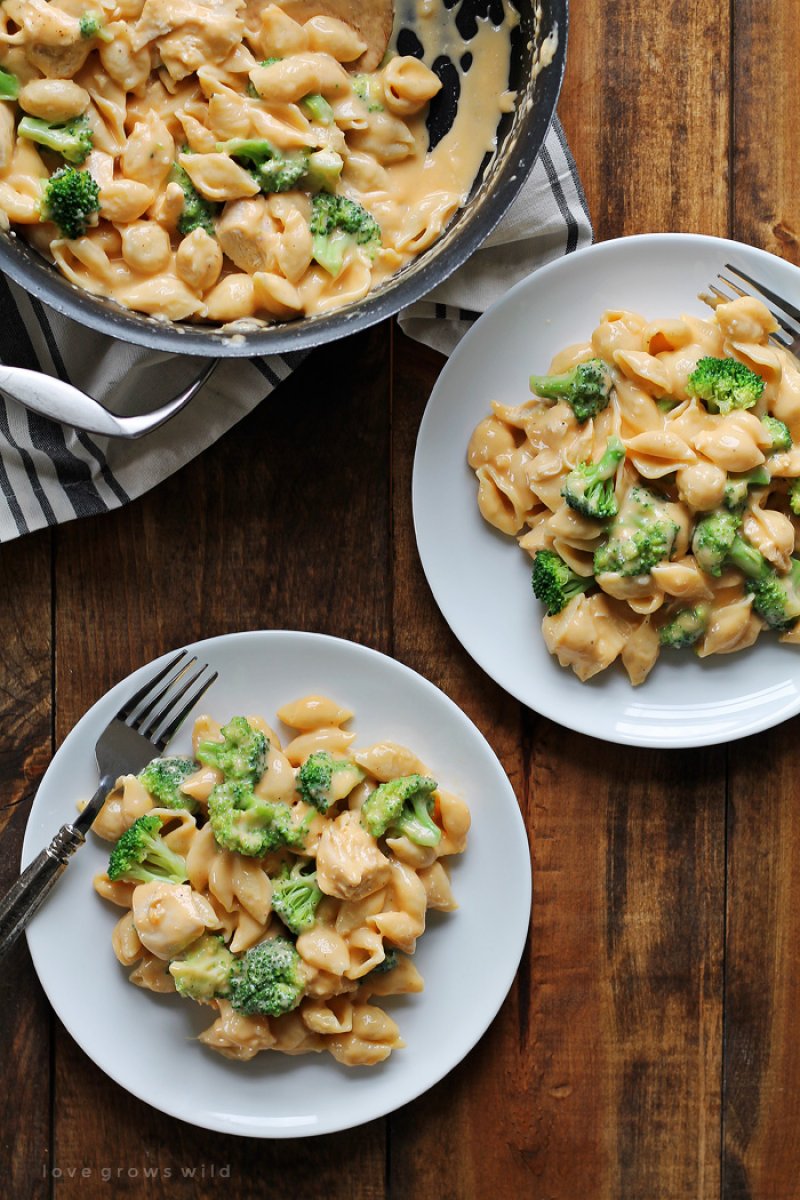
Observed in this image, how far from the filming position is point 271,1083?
6.61 feet

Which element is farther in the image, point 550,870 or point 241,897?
point 550,870

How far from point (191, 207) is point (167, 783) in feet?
3.32

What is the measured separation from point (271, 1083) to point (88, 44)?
6.12 ft

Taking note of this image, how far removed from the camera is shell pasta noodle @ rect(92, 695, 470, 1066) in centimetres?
187

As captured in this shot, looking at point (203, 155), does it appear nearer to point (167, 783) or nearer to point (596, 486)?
point (596, 486)

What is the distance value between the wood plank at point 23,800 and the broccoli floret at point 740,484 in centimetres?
129

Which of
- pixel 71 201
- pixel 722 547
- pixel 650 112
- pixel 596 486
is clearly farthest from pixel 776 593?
pixel 71 201

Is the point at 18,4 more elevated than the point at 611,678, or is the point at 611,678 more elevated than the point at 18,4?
the point at 18,4

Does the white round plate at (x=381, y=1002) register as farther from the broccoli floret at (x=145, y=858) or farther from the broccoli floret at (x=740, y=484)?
the broccoli floret at (x=740, y=484)

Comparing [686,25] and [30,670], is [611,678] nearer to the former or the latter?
[30,670]

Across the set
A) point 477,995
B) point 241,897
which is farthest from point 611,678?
point 241,897

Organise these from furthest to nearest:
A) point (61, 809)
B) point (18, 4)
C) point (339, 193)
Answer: point (61, 809) → point (339, 193) → point (18, 4)

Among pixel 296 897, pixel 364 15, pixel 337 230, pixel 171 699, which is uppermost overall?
pixel 364 15

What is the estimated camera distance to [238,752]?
191 centimetres
